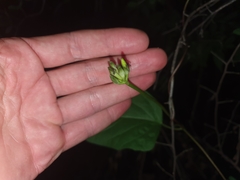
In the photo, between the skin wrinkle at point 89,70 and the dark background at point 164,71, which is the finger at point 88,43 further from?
the dark background at point 164,71

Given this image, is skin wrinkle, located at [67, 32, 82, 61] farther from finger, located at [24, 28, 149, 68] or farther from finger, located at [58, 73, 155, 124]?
finger, located at [58, 73, 155, 124]

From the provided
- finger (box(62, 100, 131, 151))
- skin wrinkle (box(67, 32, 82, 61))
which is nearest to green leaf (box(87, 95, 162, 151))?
finger (box(62, 100, 131, 151))

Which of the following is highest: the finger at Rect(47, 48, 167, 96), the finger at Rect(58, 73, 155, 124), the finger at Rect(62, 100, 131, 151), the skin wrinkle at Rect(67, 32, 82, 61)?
the skin wrinkle at Rect(67, 32, 82, 61)

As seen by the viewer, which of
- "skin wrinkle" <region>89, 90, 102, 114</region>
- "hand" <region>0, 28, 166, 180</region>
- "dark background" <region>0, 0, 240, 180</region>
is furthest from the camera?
"dark background" <region>0, 0, 240, 180</region>

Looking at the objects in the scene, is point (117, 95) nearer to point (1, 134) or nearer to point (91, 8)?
point (1, 134)

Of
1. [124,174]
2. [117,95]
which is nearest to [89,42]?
[117,95]

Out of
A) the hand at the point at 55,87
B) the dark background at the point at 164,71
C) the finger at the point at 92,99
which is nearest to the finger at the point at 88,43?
the hand at the point at 55,87

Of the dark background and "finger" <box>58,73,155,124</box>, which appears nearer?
"finger" <box>58,73,155,124</box>
